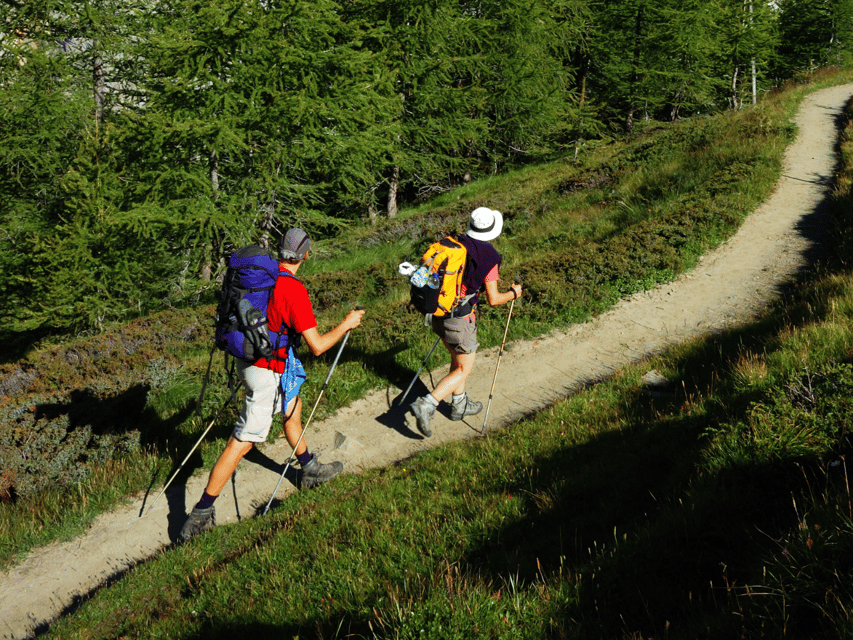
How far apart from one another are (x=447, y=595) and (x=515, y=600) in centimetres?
37

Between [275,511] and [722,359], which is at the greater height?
[722,359]

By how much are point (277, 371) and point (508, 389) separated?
3677mm

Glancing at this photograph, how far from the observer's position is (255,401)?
512cm

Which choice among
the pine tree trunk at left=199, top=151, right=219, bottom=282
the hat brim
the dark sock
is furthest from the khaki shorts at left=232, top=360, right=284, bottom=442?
the pine tree trunk at left=199, top=151, right=219, bottom=282

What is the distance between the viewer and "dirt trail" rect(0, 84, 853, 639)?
5203 millimetres

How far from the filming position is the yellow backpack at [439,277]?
5.77 metres

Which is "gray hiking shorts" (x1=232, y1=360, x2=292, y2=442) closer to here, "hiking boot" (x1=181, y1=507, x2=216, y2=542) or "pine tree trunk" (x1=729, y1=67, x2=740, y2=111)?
"hiking boot" (x1=181, y1=507, x2=216, y2=542)

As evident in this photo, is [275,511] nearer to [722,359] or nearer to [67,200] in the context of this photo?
[722,359]

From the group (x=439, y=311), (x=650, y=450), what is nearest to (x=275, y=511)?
(x=439, y=311)

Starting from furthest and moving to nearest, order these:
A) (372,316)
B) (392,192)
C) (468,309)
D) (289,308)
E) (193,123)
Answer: (392,192) < (193,123) < (372,316) < (468,309) < (289,308)

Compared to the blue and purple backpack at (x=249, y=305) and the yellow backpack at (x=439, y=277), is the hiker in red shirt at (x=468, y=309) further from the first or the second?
the blue and purple backpack at (x=249, y=305)

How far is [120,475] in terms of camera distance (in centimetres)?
625

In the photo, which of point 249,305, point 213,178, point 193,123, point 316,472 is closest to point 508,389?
point 316,472

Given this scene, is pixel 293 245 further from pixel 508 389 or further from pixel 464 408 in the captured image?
pixel 508 389
